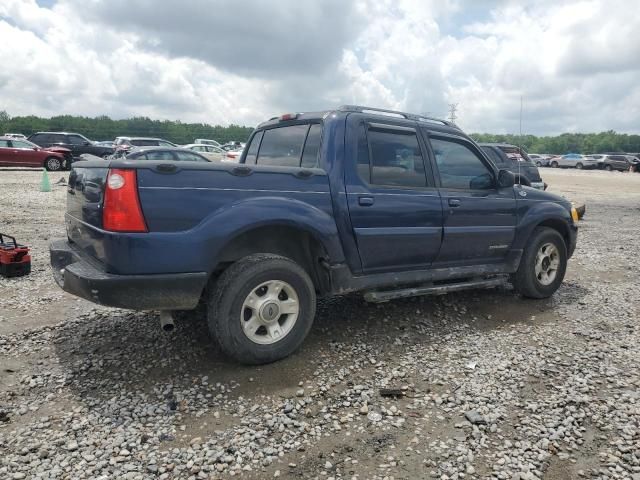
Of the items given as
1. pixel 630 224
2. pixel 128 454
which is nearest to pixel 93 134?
pixel 630 224

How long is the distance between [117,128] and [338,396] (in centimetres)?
7534

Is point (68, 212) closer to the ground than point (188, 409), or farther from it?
farther from it

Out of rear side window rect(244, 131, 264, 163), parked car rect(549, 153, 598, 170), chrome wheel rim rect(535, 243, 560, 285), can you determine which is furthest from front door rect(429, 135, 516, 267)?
parked car rect(549, 153, 598, 170)

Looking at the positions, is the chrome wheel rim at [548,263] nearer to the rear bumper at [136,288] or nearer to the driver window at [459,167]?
the driver window at [459,167]

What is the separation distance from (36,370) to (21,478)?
1278 millimetres

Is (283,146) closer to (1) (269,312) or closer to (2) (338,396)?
(1) (269,312)

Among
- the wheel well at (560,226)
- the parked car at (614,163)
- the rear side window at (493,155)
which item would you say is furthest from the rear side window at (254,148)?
the parked car at (614,163)

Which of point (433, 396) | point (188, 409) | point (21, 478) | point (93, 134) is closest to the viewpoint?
point (21, 478)

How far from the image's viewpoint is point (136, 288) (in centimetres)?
323

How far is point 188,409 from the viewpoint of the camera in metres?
3.19

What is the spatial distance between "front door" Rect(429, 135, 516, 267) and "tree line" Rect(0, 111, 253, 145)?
6217cm

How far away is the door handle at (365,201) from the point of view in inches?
161

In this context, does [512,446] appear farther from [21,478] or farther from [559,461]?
[21,478]

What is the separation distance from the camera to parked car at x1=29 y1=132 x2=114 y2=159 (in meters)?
25.8
